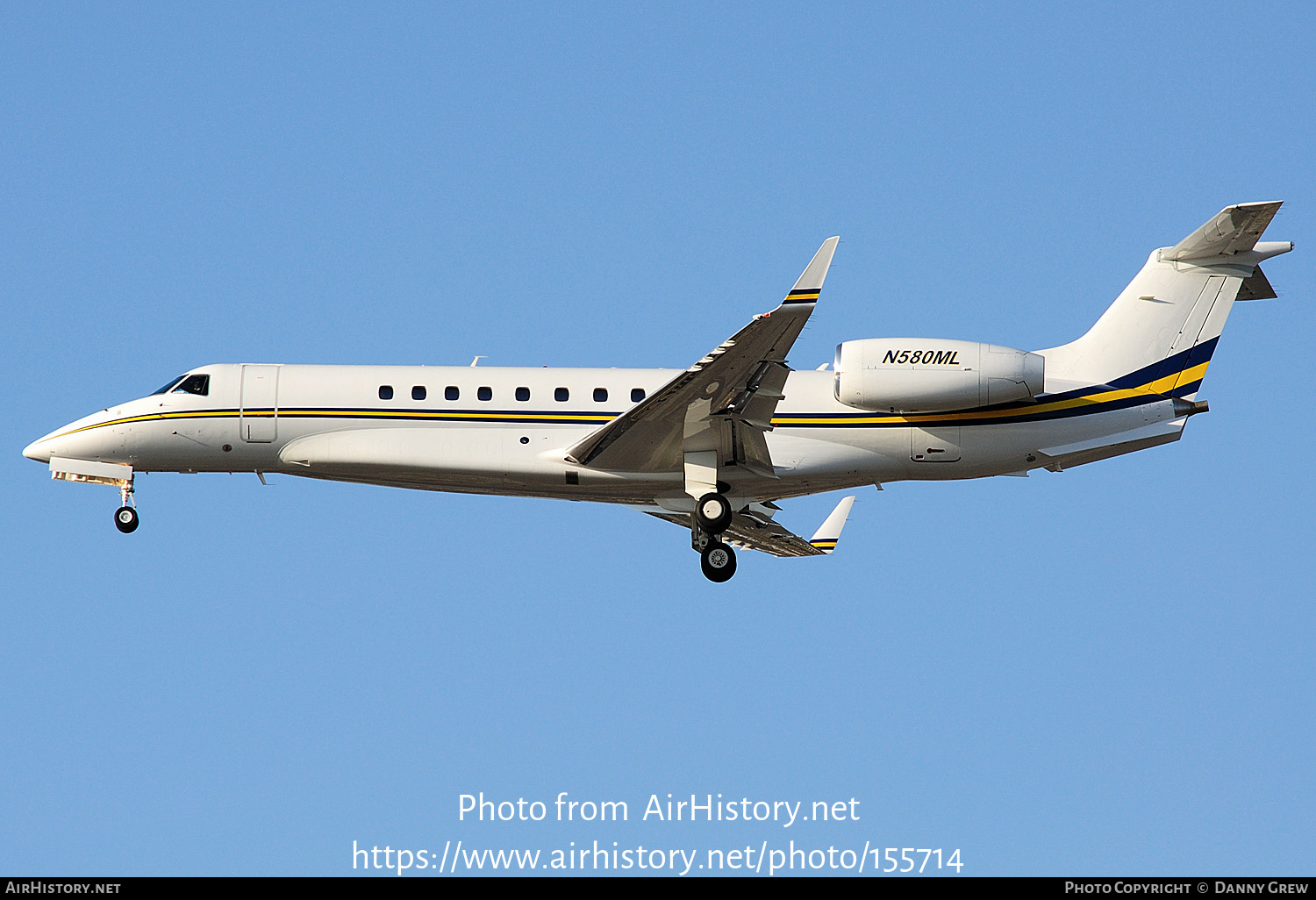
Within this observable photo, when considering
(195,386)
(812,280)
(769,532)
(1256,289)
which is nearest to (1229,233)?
(1256,289)

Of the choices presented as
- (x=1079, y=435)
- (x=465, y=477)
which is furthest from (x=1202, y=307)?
(x=465, y=477)

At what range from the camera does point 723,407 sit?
67.9ft

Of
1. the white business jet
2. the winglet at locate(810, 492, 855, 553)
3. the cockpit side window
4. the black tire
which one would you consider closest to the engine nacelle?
the white business jet

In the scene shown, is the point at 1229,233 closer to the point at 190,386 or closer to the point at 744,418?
the point at 744,418

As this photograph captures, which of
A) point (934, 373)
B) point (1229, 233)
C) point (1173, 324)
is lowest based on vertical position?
point (934, 373)

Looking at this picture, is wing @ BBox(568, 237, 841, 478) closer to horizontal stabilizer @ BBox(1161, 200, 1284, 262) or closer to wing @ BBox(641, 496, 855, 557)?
wing @ BBox(641, 496, 855, 557)

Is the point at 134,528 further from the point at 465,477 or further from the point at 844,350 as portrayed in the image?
the point at 844,350

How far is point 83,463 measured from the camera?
76.0 ft

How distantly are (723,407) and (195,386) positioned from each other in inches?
340

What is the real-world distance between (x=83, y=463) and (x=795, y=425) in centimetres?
1138

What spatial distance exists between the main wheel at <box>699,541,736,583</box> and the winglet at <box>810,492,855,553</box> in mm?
4170

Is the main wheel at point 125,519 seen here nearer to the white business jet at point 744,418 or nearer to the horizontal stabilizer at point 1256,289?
the white business jet at point 744,418

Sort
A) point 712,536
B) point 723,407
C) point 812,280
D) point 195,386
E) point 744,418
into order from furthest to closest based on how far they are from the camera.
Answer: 1. point 195,386
2. point 712,536
3. point 744,418
4. point 723,407
5. point 812,280

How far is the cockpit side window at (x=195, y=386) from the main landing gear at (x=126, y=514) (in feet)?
5.62
